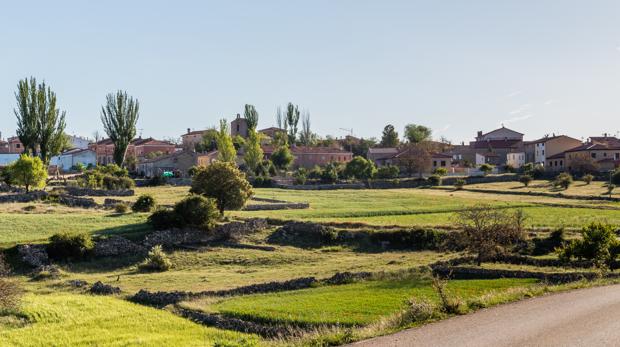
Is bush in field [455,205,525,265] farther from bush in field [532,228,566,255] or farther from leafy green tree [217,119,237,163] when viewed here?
leafy green tree [217,119,237,163]

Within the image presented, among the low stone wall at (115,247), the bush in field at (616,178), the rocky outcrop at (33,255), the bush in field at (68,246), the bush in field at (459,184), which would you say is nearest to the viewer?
the rocky outcrop at (33,255)

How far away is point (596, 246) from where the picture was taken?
33812 millimetres

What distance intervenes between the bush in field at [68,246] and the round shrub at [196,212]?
28.0ft

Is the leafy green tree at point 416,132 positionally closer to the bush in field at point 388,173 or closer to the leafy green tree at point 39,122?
the bush in field at point 388,173

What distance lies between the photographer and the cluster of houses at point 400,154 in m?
114

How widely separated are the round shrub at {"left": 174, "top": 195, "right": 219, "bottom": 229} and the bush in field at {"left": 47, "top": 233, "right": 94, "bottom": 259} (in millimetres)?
8520

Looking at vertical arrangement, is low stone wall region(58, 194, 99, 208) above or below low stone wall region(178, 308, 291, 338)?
above

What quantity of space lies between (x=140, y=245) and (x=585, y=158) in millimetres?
85159

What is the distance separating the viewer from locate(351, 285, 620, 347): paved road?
53.1 feet

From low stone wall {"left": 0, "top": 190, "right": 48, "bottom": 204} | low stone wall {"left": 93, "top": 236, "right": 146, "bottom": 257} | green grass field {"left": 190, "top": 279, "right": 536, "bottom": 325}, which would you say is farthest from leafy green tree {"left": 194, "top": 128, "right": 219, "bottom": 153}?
green grass field {"left": 190, "top": 279, "right": 536, "bottom": 325}

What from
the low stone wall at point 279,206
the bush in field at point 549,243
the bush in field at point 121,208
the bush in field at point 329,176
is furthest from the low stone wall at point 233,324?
the bush in field at point 329,176

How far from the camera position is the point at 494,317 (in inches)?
752

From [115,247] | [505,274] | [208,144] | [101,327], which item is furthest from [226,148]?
[101,327]

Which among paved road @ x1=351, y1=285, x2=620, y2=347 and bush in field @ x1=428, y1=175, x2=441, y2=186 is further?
bush in field @ x1=428, y1=175, x2=441, y2=186
